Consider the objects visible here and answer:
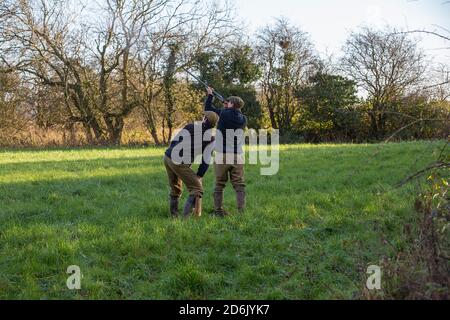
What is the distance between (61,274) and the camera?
203 inches

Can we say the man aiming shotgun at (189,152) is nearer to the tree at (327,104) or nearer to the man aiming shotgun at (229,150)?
the man aiming shotgun at (229,150)

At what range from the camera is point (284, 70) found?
86.2 ft

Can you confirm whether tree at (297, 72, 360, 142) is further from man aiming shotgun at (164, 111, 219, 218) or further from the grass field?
man aiming shotgun at (164, 111, 219, 218)

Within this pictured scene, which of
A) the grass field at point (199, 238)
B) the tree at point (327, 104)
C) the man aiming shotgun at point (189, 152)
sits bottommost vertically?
the grass field at point (199, 238)

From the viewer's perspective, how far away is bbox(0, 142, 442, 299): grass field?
4.84 metres

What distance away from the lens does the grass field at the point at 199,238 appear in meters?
4.84

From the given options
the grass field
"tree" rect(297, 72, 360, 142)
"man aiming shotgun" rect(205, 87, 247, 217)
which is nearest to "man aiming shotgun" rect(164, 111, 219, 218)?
"man aiming shotgun" rect(205, 87, 247, 217)

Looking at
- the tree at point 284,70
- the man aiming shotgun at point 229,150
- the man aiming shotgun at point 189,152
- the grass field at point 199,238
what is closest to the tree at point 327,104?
the tree at point 284,70

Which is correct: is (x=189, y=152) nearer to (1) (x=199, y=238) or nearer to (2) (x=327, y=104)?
(1) (x=199, y=238)

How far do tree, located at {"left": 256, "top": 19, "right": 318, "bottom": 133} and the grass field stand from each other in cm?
1580

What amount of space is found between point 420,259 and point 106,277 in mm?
3153

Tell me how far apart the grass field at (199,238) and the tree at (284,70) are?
15.8 metres

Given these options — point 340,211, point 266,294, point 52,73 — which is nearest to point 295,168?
point 340,211
